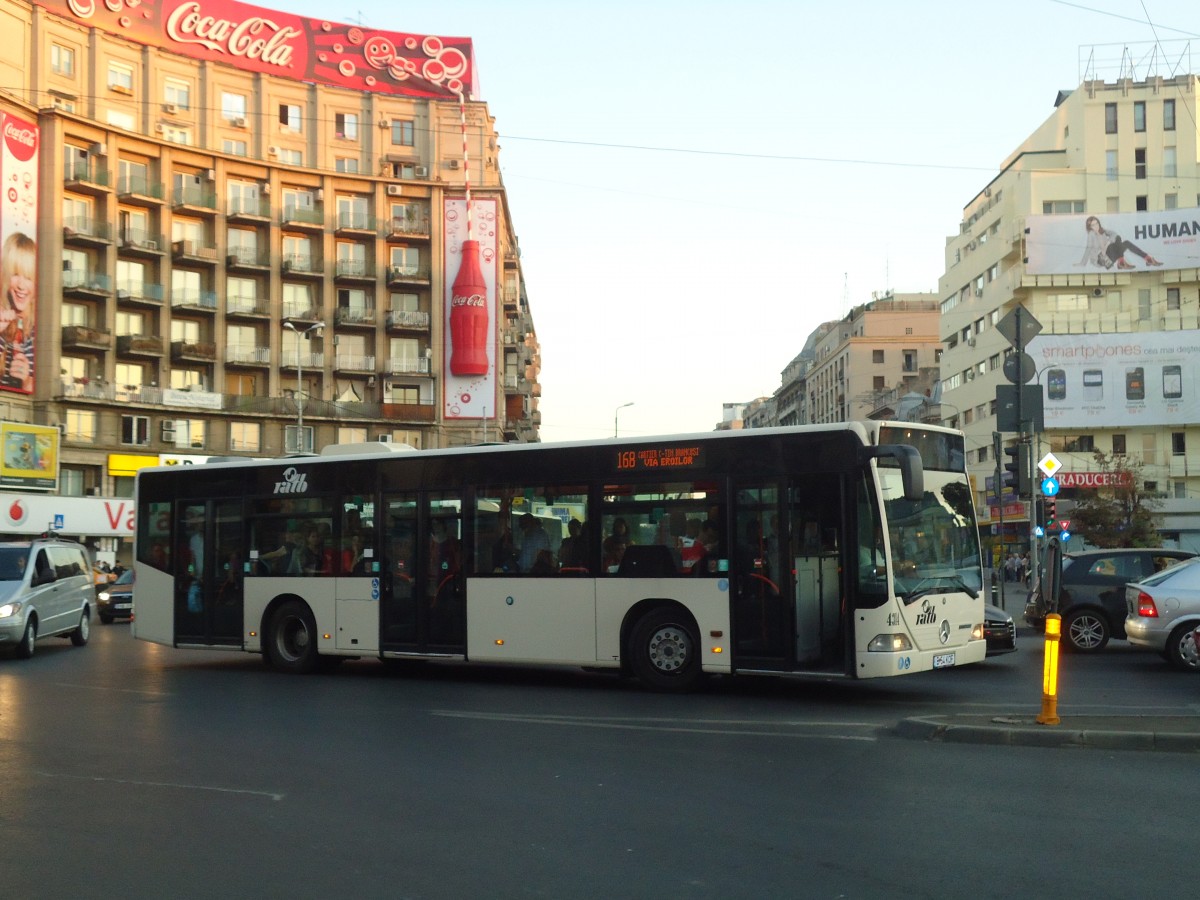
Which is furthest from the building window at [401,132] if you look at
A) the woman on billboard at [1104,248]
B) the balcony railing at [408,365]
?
the woman on billboard at [1104,248]

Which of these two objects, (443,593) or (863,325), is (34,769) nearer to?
(443,593)

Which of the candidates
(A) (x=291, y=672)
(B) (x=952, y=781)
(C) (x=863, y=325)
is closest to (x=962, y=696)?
(B) (x=952, y=781)

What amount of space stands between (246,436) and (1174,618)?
5833cm

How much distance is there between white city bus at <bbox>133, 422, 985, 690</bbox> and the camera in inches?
510

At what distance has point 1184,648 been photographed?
1644 centimetres

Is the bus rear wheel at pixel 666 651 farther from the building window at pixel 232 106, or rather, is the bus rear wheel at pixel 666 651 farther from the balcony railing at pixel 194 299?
the building window at pixel 232 106

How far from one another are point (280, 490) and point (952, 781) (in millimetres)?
11242

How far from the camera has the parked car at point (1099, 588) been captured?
19594mm

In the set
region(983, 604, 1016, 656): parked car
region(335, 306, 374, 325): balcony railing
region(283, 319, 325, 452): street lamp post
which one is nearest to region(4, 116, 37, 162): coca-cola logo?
region(283, 319, 325, 452): street lamp post

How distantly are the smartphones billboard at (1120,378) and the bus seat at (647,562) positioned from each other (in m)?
58.3

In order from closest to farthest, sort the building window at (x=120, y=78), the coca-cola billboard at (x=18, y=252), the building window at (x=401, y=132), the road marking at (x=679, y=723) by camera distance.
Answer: the road marking at (x=679, y=723), the coca-cola billboard at (x=18, y=252), the building window at (x=120, y=78), the building window at (x=401, y=132)

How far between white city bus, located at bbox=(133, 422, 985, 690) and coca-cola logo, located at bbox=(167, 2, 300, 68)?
56.2 m

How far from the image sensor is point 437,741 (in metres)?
10.6

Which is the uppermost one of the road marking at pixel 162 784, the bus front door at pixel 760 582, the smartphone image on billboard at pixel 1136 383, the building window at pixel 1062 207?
the building window at pixel 1062 207
